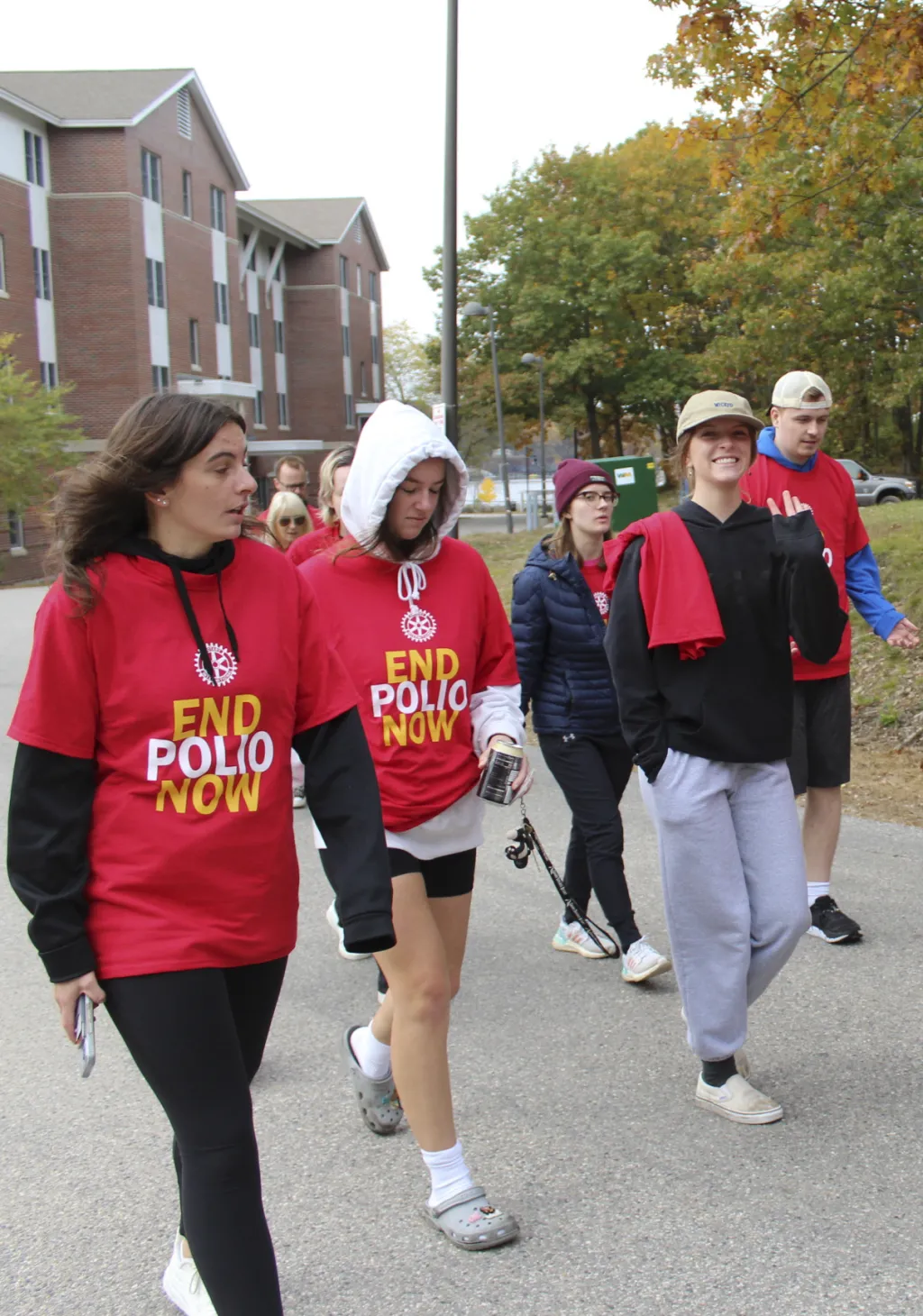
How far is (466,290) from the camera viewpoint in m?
54.3

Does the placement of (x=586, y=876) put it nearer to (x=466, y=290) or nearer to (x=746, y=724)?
(x=746, y=724)

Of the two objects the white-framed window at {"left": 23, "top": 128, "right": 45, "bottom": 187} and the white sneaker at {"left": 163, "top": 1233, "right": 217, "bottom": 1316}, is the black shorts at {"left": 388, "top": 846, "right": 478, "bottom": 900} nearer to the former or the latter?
the white sneaker at {"left": 163, "top": 1233, "right": 217, "bottom": 1316}

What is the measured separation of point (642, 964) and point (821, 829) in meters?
1.05

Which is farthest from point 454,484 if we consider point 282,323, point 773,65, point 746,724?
point 282,323

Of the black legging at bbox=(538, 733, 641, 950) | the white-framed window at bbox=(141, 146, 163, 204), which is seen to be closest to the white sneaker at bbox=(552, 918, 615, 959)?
the black legging at bbox=(538, 733, 641, 950)

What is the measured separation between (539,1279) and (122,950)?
1.33 meters

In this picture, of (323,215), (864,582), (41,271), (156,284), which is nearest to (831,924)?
(864,582)

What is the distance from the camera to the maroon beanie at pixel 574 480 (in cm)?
520

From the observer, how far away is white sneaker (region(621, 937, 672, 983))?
500cm

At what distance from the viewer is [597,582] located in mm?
5320

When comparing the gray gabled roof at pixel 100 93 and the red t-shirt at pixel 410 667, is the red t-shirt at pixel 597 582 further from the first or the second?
the gray gabled roof at pixel 100 93

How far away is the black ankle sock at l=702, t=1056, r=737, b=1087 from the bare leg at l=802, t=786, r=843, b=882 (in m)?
1.71

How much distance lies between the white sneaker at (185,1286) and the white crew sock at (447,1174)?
0.61 meters

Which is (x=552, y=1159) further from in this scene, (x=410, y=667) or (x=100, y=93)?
(x=100, y=93)
